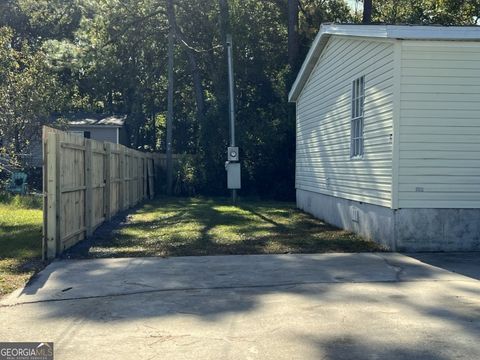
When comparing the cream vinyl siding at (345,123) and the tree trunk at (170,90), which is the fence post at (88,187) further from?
the tree trunk at (170,90)

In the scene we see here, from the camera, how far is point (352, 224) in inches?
476

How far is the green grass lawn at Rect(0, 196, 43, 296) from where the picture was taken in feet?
25.2

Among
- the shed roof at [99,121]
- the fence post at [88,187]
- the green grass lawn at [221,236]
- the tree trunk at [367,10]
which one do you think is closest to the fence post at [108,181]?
the green grass lawn at [221,236]

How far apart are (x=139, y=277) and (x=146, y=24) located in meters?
26.8

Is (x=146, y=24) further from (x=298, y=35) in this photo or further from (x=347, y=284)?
(x=347, y=284)

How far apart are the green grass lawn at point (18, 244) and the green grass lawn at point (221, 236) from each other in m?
1.08

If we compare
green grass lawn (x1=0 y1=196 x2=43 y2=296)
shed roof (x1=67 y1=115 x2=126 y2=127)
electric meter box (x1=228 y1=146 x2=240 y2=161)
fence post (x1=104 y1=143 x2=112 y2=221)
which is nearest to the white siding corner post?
green grass lawn (x1=0 y1=196 x2=43 y2=296)

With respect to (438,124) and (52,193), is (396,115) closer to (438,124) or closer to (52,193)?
(438,124)

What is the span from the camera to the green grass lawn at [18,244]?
7675 mm

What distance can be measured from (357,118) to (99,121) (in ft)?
82.0

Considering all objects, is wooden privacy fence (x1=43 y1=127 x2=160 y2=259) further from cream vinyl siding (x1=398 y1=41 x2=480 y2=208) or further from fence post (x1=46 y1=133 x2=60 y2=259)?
cream vinyl siding (x1=398 y1=41 x2=480 y2=208)

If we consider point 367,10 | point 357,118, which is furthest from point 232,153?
point 367,10

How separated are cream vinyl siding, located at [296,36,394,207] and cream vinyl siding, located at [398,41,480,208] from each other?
0.31 meters

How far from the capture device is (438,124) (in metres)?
9.65
